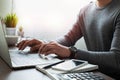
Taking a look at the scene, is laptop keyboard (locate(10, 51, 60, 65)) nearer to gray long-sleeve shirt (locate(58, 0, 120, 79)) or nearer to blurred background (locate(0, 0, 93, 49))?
gray long-sleeve shirt (locate(58, 0, 120, 79))

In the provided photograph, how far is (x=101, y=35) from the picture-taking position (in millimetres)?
1339

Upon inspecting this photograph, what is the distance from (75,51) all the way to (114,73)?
0.28 meters

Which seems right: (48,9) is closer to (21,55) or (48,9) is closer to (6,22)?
(6,22)

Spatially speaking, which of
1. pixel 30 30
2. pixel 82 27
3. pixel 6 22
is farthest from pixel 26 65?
pixel 30 30

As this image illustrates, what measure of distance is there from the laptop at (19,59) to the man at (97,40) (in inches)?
2.9

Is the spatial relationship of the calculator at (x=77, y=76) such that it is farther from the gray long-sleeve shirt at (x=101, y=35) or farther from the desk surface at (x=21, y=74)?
the gray long-sleeve shirt at (x=101, y=35)

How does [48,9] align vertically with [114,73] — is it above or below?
above

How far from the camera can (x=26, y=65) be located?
0.87m

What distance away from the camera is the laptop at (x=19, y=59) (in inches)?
33.6

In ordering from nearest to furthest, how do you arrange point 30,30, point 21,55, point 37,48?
1. point 21,55
2. point 37,48
3. point 30,30

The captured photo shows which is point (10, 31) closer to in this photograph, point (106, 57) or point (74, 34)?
point (74, 34)

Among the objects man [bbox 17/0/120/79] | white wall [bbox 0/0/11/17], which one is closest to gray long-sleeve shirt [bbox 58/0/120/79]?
man [bbox 17/0/120/79]

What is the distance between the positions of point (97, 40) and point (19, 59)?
62 cm

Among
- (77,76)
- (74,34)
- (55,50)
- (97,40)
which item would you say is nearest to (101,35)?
(97,40)
